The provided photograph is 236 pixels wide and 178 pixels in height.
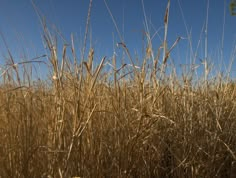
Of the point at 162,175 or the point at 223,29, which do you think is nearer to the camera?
the point at 162,175

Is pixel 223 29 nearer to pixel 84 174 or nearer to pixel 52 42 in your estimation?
pixel 52 42

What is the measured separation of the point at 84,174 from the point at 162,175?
0.51m

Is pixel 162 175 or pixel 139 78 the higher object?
pixel 139 78

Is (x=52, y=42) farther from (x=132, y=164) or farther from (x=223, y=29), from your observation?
(x=223, y=29)

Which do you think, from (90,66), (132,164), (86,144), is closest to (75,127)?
(86,144)

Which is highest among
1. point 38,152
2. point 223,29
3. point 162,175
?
point 223,29

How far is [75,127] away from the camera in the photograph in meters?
1.14

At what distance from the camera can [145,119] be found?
145cm

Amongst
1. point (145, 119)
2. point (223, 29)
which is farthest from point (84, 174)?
point (223, 29)

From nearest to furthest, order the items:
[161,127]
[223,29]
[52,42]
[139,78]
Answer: [52,42]
[139,78]
[161,127]
[223,29]

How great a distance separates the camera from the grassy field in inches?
47.5

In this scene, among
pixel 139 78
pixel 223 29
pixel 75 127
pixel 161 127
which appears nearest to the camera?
pixel 75 127

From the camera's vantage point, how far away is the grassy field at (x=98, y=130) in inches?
47.5

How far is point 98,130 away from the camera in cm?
135
